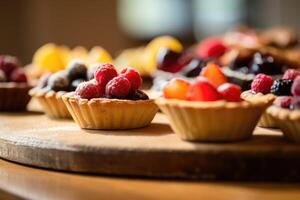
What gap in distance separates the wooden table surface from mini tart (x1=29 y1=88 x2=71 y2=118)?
551mm

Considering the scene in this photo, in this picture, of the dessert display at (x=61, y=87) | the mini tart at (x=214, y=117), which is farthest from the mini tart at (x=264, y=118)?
the dessert display at (x=61, y=87)

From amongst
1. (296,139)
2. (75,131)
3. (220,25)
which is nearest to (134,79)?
(75,131)

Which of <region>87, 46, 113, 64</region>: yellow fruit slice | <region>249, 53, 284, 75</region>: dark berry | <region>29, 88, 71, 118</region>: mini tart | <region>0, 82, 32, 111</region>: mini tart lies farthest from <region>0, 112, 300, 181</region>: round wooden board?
<region>87, 46, 113, 64</region>: yellow fruit slice

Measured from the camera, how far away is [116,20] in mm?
6699

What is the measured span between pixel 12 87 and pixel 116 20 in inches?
182

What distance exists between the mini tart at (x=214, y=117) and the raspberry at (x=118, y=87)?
0.76ft

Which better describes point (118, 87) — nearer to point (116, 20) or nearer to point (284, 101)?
point (284, 101)

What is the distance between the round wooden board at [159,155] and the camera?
1267 mm

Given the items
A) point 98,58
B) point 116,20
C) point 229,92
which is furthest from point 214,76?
point 116,20

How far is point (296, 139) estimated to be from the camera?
1328 millimetres

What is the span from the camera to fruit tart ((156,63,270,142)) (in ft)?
4.29

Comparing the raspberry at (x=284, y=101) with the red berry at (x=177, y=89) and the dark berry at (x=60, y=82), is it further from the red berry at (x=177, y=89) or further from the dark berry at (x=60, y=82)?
the dark berry at (x=60, y=82)

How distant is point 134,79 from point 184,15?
523 centimetres

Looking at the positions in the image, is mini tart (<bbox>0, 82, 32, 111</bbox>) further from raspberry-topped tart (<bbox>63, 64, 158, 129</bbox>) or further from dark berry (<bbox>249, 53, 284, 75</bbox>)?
dark berry (<bbox>249, 53, 284, 75</bbox>)
